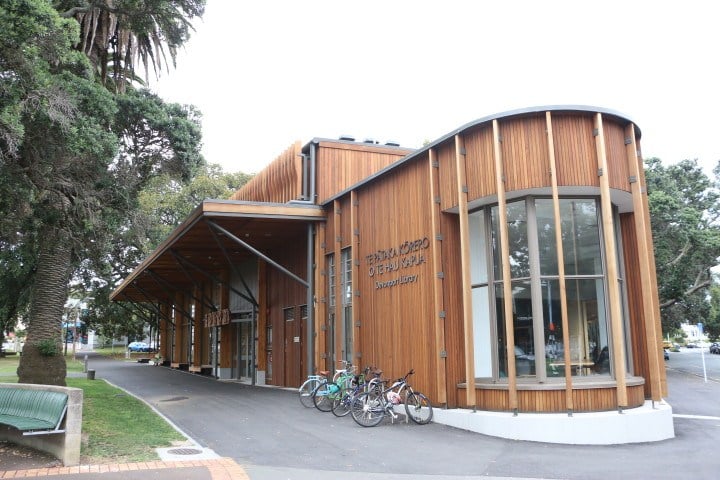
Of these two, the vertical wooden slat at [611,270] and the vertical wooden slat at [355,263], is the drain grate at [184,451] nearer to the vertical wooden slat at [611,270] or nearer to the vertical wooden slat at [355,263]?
the vertical wooden slat at [355,263]

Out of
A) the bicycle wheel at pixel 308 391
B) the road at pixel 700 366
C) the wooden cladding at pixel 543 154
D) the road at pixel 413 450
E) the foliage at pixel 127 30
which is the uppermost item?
the foliage at pixel 127 30

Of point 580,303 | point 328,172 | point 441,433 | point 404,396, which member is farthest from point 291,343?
point 580,303

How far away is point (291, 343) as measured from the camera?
750 inches

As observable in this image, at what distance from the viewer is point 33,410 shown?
8.66m

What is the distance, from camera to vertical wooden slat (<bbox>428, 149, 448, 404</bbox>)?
37.2 feet

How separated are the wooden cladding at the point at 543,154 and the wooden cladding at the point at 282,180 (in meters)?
7.91

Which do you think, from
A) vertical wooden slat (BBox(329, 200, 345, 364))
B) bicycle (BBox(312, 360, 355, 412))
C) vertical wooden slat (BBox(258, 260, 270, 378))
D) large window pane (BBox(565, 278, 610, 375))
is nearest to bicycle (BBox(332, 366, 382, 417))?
bicycle (BBox(312, 360, 355, 412))

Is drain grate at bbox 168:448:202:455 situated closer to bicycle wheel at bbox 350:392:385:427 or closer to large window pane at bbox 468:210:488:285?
bicycle wheel at bbox 350:392:385:427

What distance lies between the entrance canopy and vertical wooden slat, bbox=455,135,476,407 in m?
6.08

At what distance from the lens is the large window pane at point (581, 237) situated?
10.9m

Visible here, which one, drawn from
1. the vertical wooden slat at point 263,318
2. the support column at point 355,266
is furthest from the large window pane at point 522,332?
the vertical wooden slat at point 263,318

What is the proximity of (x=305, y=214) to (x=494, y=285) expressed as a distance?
6768 mm

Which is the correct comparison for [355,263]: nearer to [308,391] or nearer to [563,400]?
[308,391]

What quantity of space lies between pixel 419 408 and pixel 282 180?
33.8 feet
